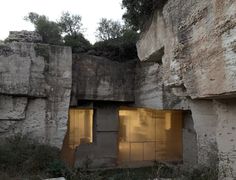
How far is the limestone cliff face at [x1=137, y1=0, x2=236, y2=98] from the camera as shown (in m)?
3.35

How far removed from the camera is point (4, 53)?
→ 9719mm

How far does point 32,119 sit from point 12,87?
1249 millimetres

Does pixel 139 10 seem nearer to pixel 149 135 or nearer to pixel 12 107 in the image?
pixel 12 107

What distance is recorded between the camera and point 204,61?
3883 mm

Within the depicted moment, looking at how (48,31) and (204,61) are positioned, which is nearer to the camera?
(204,61)

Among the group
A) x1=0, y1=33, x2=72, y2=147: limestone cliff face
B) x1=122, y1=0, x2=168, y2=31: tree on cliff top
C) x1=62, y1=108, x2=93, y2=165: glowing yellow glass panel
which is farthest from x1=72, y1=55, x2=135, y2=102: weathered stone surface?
x1=122, y1=0, x2=168, y2=31: tree on cliff top

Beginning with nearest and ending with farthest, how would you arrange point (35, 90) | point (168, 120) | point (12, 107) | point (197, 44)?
point (197, 44), point (12, 107), point (35, 90), point (168, 120)

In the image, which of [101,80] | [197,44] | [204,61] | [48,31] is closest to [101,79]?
[101,80]

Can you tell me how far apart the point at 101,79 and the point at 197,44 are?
7.76 metres

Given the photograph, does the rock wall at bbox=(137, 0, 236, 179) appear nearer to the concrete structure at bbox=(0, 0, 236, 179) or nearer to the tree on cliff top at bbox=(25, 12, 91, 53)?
the concrete structure at bbox=(0, 0, 236, 179)

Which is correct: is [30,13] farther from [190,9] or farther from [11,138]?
[190,9]

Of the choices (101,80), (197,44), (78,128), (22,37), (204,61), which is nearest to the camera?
(204,61)

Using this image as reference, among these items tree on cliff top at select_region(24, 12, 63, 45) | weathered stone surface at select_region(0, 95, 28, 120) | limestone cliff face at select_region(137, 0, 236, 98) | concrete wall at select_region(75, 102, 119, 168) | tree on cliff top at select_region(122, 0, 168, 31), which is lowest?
concrete wall at select_region(75, 102, 119, 168)

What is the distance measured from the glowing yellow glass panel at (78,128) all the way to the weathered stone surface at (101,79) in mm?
1790
